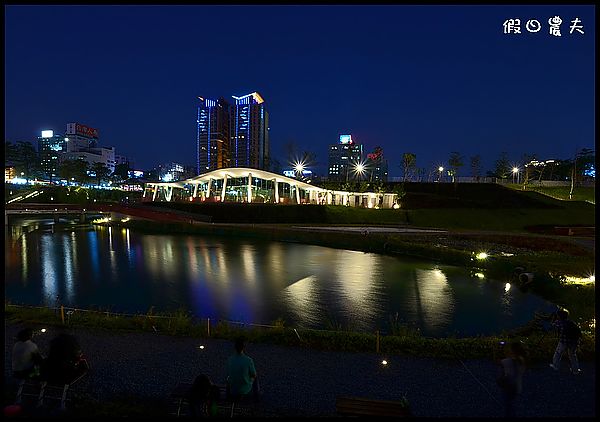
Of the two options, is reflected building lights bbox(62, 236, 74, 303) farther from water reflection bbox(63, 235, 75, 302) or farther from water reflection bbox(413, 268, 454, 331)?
water reflection bbox(413, 268, 454, 331)

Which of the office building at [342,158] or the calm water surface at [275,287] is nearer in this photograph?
the calm water surface at [275,287]

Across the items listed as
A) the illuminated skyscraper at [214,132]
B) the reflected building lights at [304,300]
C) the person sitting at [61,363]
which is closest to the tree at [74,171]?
the illuminated skyscraper at [214,132]

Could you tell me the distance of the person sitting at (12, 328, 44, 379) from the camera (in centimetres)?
541

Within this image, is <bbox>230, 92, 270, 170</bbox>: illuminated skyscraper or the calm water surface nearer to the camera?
the calm water surface

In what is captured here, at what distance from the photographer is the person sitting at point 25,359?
5414 millimetres

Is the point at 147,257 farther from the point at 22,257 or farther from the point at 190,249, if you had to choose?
the point at 22,257

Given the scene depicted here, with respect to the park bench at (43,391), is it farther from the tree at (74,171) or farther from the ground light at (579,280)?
the tree at (74,171)

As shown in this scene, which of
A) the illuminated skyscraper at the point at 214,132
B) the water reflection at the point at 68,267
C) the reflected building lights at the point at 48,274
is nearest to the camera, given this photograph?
the reflected building lights at the point at 48,274

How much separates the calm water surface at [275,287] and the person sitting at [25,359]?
6.87 meters

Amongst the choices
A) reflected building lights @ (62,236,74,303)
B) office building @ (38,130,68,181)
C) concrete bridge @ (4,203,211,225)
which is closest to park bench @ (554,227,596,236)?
concrete bridge @ (4,203,211,225)

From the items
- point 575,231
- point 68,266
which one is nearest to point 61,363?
point 68,266

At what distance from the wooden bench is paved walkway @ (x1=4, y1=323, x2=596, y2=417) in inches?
22.8

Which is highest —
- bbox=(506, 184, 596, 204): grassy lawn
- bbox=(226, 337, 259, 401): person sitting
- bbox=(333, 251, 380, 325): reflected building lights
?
bbox=(506, 184, 596, 204): grassy lawn

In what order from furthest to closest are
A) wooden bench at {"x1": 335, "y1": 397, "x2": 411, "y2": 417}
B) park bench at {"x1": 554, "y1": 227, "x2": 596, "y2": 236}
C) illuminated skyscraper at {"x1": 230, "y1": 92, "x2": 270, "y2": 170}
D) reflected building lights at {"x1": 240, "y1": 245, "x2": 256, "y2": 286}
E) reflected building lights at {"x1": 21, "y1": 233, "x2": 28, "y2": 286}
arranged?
1. illuminated skyscraper at {"x1": 230, "y1": 92, "x2": 270, "y2": 170}
2. park bench at {"x1": 554, "y1": 227, "x2": 596, "y2": 236}
3. reflected building lights at {"x1": 240, "y1": 245, "x2": 256, "y2": 286}
4. reflected building lights at {"x1": 21, "y1": 233, "x2": 28, "y2": 286}
5. wooden bench at {"x1": 335, "y1": 397, "x2": 411, "y2": 417}
